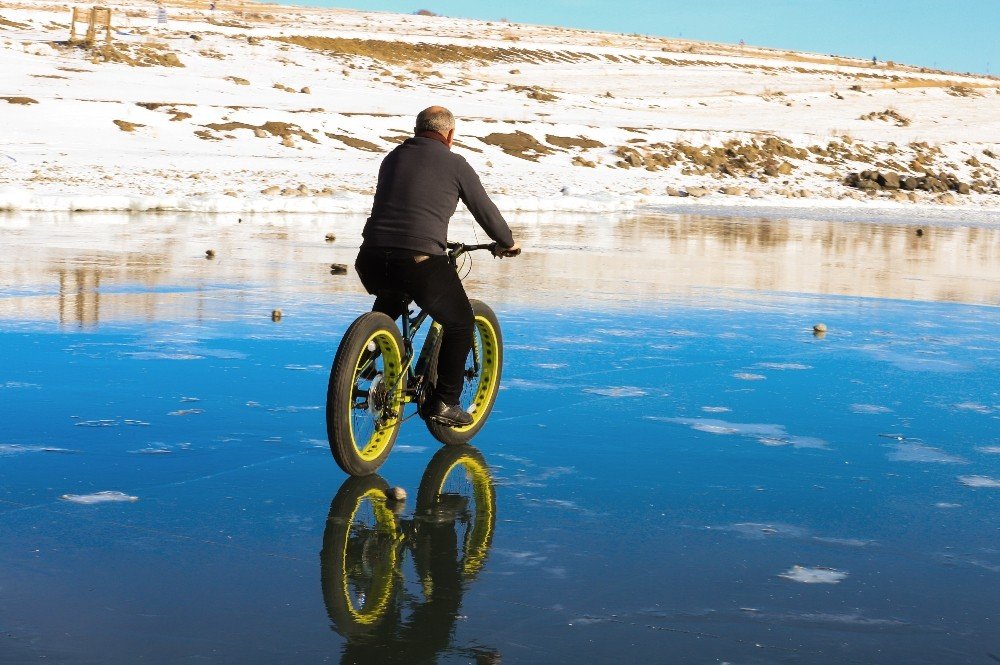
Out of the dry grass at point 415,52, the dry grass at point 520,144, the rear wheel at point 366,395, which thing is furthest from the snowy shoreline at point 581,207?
the dry grass at point 415,52

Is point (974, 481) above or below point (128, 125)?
below

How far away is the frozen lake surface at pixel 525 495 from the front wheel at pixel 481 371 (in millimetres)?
140

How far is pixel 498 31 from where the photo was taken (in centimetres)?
10594

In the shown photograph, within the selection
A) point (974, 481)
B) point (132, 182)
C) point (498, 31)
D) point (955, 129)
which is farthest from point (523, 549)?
point (498, 31)

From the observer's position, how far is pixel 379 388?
642 centimetres

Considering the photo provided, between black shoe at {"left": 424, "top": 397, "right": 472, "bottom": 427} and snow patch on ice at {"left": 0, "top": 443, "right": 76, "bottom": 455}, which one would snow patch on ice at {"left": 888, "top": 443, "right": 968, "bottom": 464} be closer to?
black shoe at {"left": 424, "top": 397, "right": 472, "bottom": 427}

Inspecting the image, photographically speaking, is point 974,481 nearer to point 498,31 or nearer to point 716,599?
point 716,599

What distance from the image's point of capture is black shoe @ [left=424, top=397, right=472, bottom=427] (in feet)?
22.1

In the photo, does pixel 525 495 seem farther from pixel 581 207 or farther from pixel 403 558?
pixel 581 207

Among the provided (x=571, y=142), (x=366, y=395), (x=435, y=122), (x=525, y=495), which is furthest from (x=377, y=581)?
(x=571, y=142)

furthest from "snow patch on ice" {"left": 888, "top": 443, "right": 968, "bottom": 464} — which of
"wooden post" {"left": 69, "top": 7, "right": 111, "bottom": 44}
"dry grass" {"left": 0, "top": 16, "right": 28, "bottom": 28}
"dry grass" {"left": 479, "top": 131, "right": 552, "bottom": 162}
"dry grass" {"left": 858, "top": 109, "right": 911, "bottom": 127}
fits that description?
"dry grass" {"left": 0, "top": 16, "right": 28, "bottom": 28}

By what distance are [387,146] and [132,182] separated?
1347cm

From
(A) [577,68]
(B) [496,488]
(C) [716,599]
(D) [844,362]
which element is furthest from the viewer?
(A) [577,68]

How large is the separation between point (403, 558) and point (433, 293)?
5.49ft
